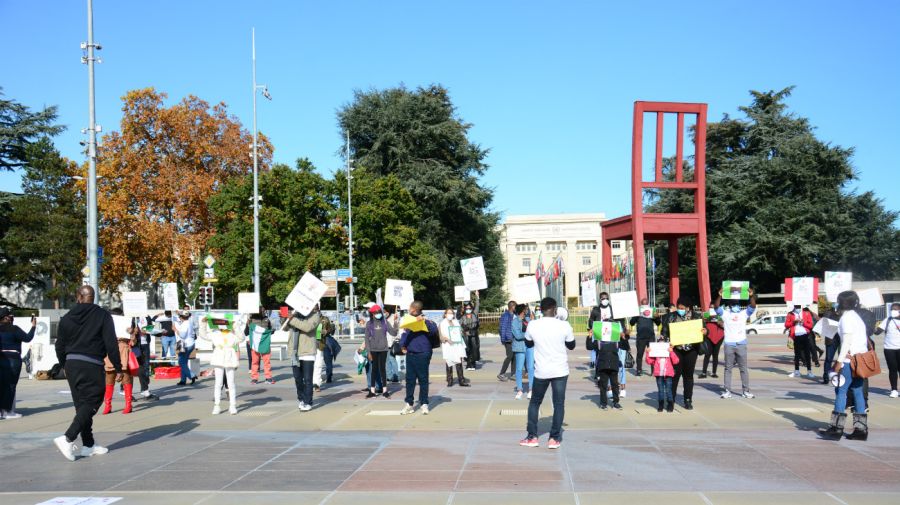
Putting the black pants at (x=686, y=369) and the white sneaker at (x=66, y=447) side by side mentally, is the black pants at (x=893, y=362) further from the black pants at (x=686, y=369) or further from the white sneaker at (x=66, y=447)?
the white sneaker at (x=66, y=447)

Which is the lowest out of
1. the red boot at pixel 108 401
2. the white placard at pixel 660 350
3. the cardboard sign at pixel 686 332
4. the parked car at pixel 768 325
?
the parked car at pixel 768 325

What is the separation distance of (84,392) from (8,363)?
4707mm

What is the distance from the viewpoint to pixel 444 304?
55938mm

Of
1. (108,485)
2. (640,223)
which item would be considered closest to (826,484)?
(108,485)

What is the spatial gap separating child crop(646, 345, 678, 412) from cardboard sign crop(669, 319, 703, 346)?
0.66ft

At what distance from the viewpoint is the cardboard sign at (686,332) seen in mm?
12531

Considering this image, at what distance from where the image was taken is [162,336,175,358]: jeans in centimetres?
2209

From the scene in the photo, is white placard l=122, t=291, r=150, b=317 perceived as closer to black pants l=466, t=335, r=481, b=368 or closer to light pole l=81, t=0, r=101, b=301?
light pole l=81, t=0, r=101, b=301

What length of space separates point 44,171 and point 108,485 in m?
50.5

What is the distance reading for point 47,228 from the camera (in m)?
52.2

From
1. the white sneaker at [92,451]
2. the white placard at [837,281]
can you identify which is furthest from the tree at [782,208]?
the white sneaker at [92,451]

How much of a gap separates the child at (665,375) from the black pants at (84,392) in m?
7.62

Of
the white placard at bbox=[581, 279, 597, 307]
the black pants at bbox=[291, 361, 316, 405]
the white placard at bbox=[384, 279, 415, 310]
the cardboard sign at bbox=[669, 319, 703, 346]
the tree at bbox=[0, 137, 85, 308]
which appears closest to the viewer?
the cardboard sign at bbox=[669, 319, 703, 346]

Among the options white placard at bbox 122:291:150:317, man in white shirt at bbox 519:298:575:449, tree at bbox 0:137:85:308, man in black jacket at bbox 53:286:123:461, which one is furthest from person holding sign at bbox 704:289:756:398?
tree at bbox 0:137:85:308
